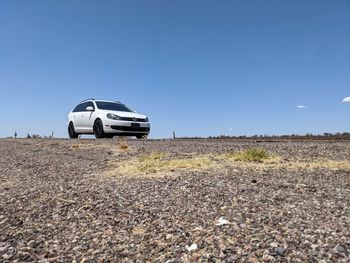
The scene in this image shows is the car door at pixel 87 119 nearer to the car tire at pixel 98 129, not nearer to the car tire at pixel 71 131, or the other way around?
the car tire at pixel 98 129

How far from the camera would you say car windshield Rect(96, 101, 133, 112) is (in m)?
16.9

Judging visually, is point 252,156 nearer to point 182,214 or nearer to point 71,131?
point 182,214

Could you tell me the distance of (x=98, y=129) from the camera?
16.5 meters

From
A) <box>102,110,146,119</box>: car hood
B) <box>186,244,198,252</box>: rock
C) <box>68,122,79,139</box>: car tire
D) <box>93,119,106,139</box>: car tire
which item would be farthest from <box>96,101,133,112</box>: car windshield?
<box>186,244,198,252</box>: rock

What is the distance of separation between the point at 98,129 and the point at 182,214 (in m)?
12.9

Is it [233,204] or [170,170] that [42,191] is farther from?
[233,204]

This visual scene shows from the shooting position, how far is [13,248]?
11.9ft

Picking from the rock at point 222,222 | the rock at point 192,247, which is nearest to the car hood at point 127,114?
the rock at point 222,222

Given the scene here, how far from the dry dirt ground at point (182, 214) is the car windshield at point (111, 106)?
1001 centimetres

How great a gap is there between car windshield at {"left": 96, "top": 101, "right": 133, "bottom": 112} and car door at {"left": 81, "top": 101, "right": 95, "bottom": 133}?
332 mm

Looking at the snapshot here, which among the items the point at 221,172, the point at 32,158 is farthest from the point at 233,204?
the point at 32,158

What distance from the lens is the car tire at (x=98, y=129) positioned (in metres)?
16.3

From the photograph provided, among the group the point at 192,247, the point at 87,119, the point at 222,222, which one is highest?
the point at 87,119

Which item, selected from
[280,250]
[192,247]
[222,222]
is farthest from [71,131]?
[280,250]
